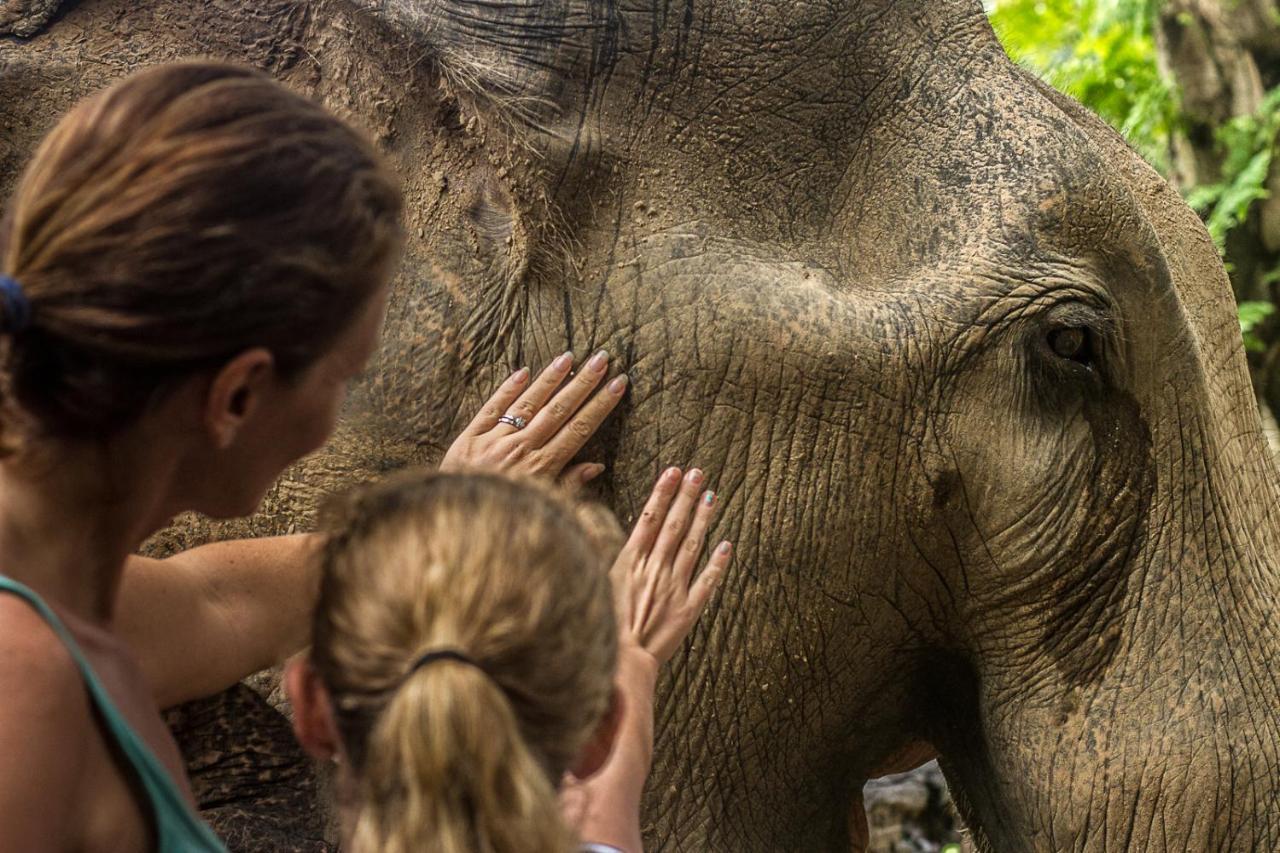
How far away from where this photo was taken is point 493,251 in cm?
283

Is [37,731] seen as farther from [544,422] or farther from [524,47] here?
[524,47]

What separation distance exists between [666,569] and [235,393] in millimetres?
897

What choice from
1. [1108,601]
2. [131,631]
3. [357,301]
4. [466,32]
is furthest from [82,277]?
[1108,601]

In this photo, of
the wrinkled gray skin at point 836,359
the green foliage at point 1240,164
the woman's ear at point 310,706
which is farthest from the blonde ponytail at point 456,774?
the green foliage at point 1240,164

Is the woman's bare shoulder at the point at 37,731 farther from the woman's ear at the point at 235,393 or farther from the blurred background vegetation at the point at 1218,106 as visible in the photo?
the blurred background vegetation at the point at 1218,106

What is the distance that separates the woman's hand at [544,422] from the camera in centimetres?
252

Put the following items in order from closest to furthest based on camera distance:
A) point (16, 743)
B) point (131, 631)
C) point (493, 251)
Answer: point (16, 743) < point (131, 631) < point (493, 251)

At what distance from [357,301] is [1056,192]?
4.81 feet

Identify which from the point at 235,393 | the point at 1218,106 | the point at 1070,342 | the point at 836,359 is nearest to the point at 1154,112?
the point at 1218,106

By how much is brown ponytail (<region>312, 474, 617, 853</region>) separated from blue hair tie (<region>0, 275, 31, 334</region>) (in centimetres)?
36

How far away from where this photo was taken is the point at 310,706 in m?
1.65

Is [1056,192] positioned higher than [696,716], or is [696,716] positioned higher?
[1056,192]

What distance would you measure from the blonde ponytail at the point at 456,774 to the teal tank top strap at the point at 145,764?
299 millimetres

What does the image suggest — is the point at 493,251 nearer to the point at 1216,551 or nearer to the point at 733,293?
the point at 733,293
